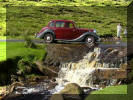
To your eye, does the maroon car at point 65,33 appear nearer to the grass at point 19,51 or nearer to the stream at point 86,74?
the stream at point 86,74

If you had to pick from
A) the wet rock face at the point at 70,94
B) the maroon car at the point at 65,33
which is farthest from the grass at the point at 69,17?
the wet rock face at the point at 70,94

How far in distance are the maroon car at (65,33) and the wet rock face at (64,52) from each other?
2.98ft

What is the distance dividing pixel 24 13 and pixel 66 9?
4.16m

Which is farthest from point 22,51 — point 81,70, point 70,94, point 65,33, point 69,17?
point 69,17

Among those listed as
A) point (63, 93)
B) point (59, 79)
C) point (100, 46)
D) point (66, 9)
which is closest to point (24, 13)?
point (66, 9)

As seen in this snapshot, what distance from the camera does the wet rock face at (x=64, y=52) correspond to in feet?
55.8

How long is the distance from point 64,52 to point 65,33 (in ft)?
5.67

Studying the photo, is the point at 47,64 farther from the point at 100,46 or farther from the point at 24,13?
the point at 24,13

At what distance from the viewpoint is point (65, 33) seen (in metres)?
16.0

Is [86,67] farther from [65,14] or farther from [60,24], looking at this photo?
[65,14]

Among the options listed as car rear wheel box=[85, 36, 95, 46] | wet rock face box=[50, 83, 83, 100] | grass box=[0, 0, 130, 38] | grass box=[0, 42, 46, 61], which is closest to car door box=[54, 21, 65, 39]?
car rear wheel box=[85, 36, 95, 46]

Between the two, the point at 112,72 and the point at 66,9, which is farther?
the point at 66,9

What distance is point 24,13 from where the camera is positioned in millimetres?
29828

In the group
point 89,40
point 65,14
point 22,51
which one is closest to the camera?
point 89,40
